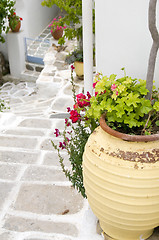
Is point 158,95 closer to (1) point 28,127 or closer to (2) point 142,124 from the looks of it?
(2) point 142,124

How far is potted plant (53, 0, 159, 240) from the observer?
58.5 inches

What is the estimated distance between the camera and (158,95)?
177cm

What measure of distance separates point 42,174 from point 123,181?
4.16 feet

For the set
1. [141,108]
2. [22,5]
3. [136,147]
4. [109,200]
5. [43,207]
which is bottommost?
[43,207]

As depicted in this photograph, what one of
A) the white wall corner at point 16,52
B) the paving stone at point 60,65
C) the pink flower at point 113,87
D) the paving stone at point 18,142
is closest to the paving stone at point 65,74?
the paving stone at point 60,65

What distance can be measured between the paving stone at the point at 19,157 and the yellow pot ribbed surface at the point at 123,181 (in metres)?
1.26

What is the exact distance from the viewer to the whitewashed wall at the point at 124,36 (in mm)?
1871

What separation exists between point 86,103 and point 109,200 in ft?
2.07

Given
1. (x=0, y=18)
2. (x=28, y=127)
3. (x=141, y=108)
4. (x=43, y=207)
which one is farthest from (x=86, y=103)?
(x=0, y=18)

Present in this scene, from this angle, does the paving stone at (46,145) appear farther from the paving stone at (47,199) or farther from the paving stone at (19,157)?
the paving stone at (47,199)

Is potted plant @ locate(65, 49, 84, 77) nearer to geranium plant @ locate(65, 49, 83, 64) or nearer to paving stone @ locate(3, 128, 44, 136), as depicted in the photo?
geranium plant @ locate(65, 49, 83, 64)

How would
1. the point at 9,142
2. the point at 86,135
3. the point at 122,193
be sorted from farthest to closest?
the point at 9,142 < the point at 86,135 < the point at 122,193

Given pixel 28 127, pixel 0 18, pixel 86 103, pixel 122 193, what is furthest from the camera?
pixel 0 18

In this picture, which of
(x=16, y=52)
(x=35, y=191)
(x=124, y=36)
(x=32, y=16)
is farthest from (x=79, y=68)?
(x=124, y=36)
